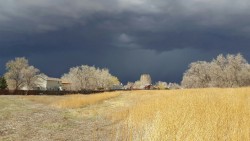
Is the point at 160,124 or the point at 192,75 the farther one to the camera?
the point at 192,75

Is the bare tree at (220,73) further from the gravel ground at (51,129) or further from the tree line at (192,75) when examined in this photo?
the gravel ground at (51,129)

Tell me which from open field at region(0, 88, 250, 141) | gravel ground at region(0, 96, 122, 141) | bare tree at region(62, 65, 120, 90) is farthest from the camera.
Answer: bare tree at region(62, 65, 120, 90)

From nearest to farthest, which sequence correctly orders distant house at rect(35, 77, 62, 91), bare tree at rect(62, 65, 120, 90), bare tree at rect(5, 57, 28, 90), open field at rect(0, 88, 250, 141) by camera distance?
1. open field at rect(0, 88, 250, 141)
2. bare tree at rect(5, 57, 28, 90)
3. bare tree at rect(62, 65, 120, 90)
4. distant house at rect(35, 77, 62, 91)

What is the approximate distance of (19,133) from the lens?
1387 cm

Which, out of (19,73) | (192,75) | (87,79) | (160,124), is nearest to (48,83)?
(87,79)

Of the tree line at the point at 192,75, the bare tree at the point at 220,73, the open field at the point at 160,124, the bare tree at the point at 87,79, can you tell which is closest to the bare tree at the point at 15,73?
the tree line at the point at 192,75

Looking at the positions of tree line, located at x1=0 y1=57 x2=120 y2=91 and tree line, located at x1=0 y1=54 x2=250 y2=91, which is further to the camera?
tree line, located at x1=0 y1=57 x2=120 y2=91

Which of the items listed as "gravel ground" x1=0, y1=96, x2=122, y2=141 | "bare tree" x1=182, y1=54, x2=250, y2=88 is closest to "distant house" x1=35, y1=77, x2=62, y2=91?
"bare tree" x1=182, y1=54, x2=250, y2=88

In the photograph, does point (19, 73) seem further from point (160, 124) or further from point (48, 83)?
point (160, 124)

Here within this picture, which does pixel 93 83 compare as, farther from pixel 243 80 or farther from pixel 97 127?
pixel 97 127

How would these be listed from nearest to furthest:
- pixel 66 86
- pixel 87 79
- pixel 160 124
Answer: pixel 160 124
pixel 87 79
pixel 66 86

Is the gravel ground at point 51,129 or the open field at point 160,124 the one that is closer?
the open field at point 160,124

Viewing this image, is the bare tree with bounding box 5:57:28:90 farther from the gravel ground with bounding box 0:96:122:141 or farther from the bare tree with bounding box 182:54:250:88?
the gravel ground with bounding box 0:96:122:141

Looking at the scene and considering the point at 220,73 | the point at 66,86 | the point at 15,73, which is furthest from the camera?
the point at 66,86
